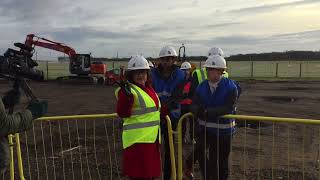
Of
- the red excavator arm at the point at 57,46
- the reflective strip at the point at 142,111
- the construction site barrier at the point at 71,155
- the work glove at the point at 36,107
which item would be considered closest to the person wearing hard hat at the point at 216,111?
the construction site barrier at the point at 71,155

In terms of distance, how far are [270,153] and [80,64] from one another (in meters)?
23.8

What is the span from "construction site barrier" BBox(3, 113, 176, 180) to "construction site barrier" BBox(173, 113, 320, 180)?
1.28 m

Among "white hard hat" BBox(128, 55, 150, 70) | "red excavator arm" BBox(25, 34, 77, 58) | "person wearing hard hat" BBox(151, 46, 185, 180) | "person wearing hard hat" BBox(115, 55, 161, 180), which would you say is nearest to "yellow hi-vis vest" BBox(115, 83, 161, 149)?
"person wearing hard hat" BBox(115, 55, 161, 180)

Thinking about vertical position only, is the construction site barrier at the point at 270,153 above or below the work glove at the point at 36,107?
below

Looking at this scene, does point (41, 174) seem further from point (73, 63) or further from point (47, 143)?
point (73, 63)

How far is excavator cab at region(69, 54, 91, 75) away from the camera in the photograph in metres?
32.0

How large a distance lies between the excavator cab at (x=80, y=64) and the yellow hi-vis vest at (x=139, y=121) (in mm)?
27325

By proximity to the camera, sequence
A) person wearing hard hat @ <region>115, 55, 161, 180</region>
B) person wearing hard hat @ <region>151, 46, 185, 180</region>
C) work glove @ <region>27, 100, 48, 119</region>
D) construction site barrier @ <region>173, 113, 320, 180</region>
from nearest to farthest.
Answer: work glove @ <region>27, 100, 48, 119</region> → person wearing hard hat @ <region>115, 55, 161, 180</region> → construction site barrier @ <region>173, 113, 320, 180</region> → person wearing hard hat @ <region>151, 46, 185, 180</region>

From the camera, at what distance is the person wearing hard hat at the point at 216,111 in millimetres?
5996

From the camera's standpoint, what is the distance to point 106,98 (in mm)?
22766

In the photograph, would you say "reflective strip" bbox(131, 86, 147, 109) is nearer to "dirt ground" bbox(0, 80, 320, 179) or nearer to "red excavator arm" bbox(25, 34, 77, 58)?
"dirt ground" bbox(0, 80, 320, 179)

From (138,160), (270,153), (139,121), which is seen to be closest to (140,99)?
(139,121)

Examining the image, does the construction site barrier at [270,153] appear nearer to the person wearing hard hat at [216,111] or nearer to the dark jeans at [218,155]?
the person wearing hard hat at [216,111]

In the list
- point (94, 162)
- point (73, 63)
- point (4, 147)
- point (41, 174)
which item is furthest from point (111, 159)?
point (73, 63)
